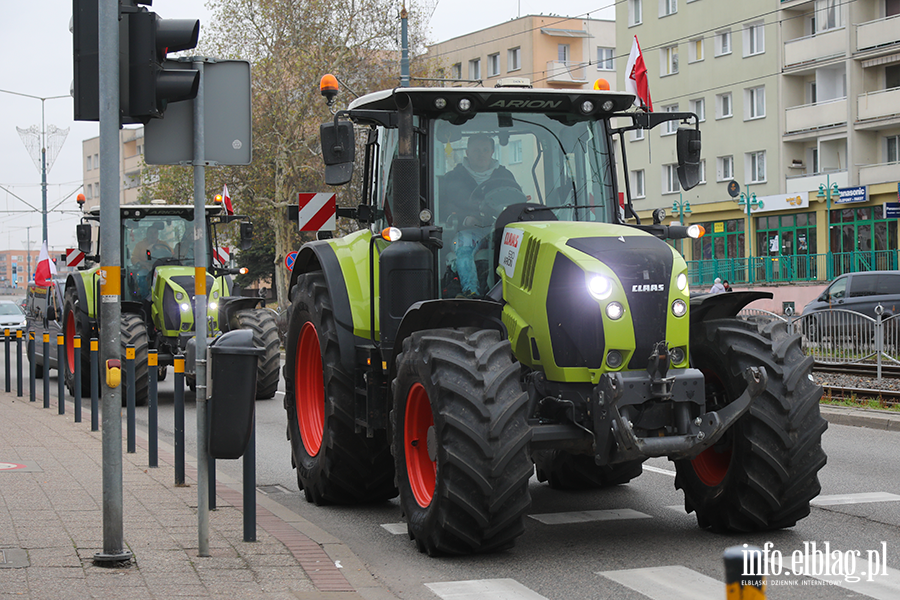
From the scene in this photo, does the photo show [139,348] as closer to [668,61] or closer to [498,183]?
[498,183]

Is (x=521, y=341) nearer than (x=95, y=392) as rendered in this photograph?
Yes

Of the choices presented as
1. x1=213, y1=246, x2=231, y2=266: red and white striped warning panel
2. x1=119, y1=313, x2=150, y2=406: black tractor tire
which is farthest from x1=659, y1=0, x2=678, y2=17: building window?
x1=119, y1=313, x2=150, y2=406: black tractor tire

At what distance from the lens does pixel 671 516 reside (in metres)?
7.88

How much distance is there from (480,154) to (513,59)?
6157 cm

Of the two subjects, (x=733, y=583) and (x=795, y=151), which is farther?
(x=795, y=151)

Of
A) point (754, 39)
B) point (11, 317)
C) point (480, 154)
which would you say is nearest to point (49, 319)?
point (480, 154)

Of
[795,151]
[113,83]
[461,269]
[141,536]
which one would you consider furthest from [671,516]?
[795,151]

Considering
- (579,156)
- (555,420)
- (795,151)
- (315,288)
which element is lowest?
(555,420)

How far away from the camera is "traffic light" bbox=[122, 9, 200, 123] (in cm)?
608

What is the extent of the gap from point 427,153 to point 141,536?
3060 mm

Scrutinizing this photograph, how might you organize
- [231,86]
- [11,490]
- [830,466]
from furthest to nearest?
[830,466] < [11,490] < [231,86]

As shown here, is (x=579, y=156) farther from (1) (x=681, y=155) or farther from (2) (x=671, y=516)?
(2) (x=671, y=516)

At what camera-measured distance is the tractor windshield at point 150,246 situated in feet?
59.7

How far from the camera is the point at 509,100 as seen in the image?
25.4 ft
